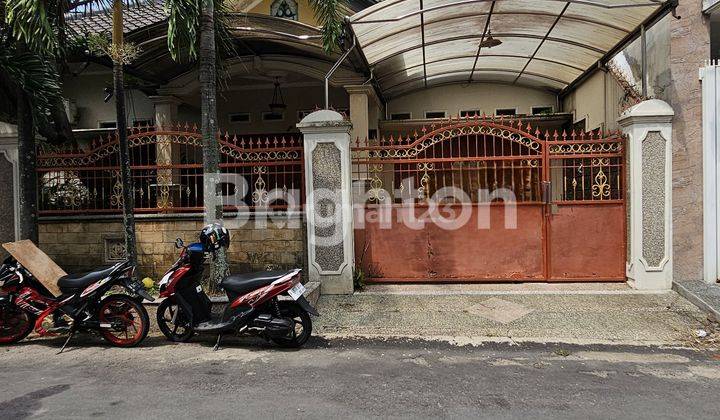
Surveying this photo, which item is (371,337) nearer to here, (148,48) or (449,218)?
(449,218)

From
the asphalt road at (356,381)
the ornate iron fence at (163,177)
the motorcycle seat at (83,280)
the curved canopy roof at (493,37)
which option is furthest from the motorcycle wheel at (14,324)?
the curved canopy roof at (493,37)

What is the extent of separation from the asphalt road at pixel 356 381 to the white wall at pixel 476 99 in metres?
8.17

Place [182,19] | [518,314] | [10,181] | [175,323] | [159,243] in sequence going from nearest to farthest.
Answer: [175,323], [182,19], [518,314], [159,243], [10,181]

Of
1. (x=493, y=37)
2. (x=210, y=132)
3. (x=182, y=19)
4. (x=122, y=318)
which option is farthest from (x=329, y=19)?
(x=122, y=318)

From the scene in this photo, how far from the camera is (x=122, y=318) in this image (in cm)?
532

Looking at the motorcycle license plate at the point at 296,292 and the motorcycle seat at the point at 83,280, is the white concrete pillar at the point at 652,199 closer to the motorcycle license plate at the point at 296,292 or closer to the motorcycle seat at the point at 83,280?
the motorcycle license plate at the point at 296,292

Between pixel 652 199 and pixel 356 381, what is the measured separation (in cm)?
500

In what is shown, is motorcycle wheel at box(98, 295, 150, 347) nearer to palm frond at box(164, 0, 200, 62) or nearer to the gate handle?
palm frond at box(164, 0, 200, 62)

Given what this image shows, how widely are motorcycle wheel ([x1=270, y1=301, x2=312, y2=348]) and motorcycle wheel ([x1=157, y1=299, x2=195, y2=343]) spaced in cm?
99

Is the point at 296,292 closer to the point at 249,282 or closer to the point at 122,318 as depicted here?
the point at 249,282

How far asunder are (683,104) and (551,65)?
13.8 ft

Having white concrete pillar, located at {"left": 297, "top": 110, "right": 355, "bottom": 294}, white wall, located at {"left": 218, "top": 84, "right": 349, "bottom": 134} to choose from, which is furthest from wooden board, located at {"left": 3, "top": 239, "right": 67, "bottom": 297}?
white wall, located at {"left": 218, "top": 84, "right": 349, "bottom": 134}

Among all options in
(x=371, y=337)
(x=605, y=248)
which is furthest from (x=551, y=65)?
(x=371, y=337)

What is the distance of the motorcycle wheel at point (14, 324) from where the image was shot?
5.47 m
